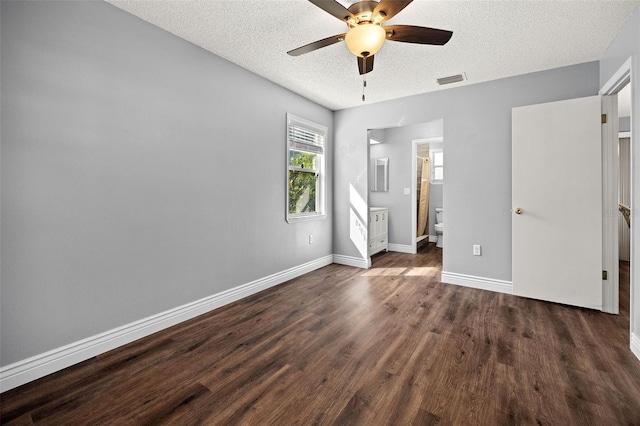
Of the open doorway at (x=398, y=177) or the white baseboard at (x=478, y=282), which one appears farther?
the open doorway at (x=398, y=177)

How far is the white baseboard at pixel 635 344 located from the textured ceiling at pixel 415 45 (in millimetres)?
2368

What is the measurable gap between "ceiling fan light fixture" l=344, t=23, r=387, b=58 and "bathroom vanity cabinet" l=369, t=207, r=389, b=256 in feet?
10.5

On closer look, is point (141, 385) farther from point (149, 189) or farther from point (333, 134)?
point (333, 134)

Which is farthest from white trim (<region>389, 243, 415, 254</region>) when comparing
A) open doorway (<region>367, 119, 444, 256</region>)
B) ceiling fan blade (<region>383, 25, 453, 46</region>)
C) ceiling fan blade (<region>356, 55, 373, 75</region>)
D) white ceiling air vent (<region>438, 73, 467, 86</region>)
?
ceiling fan blade (<region>383, 25, 453, 46</region>)

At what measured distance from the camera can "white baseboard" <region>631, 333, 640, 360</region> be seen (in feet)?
6.43

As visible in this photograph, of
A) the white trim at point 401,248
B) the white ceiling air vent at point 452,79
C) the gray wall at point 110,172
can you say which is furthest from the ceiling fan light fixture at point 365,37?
the white trim at point 401,248

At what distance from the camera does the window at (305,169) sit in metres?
3.90

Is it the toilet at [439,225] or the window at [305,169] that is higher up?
the window at [305,169]

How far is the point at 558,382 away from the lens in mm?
1729

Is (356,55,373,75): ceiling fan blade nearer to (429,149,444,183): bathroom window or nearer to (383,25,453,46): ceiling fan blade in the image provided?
(383,25,453,46): ceiling fan blade

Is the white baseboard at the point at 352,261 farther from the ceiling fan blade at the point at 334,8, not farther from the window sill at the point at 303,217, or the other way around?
the ceiling fan blade at the point at 334,8

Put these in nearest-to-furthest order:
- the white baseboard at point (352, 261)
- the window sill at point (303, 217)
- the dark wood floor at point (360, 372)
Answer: the dark wood floor at point (360, 372), the window sill at point (303, 217), the white baseboard at point (352, 261)

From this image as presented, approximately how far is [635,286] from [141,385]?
341cm

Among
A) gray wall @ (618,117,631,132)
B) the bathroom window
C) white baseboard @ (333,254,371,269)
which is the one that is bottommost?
white baseboard @ (333,254,371,269)
